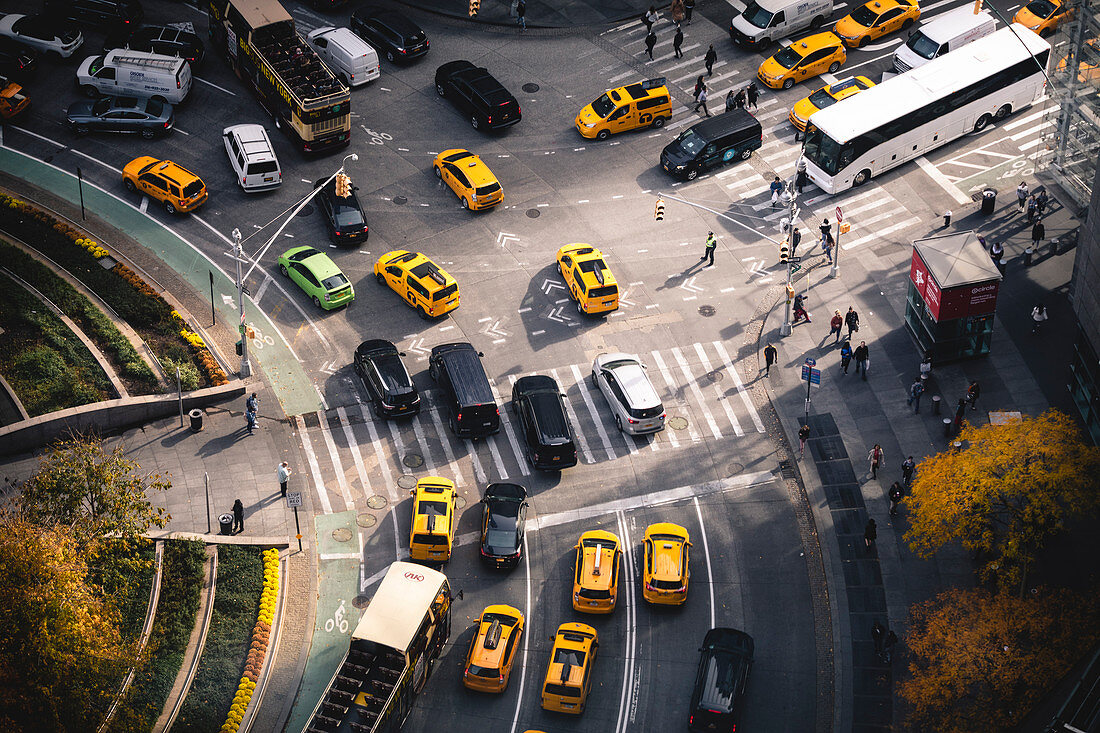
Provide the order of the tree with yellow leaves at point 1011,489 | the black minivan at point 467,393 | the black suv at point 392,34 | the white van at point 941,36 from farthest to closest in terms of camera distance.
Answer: the black suv at point 392,34, the white van at point 941,36, the black minivan at point 467,393, the tree with yellow leaves at point 1011,489

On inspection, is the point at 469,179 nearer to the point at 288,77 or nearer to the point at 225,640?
the point at 288,77

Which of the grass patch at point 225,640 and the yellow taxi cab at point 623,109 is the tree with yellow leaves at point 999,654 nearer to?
the grass patch at point 225,640

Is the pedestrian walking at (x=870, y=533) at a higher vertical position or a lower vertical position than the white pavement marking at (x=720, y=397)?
higher

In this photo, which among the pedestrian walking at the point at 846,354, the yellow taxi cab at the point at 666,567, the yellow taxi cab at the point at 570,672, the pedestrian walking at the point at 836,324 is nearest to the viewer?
the yellow taxi cab at the point at 570,672

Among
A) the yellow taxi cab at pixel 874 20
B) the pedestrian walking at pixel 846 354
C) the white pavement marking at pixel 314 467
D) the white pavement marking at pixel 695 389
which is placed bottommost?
the white pavement marking at pixel 314 467

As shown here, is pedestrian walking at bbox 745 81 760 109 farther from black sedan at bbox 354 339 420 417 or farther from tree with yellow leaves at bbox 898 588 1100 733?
tree with yellow leaves at bbox 898 588 1100 733

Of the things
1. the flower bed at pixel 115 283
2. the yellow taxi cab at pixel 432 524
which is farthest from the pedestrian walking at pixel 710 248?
the flower bed at pixel 115 283
